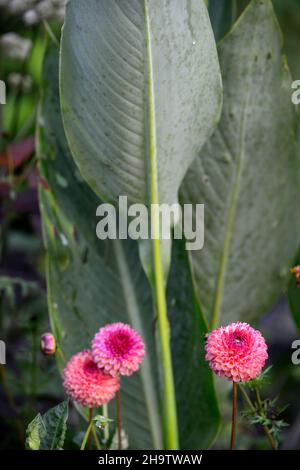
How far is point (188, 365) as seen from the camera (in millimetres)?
963

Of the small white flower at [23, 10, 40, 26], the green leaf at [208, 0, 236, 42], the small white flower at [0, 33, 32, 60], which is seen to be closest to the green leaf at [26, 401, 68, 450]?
the green leaf at [208, 0, 236, 42]

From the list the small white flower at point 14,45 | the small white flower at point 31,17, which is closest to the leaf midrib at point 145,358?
the small white flower at point 31,17

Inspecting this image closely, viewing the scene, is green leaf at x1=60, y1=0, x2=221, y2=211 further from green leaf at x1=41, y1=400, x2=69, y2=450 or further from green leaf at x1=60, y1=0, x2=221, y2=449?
green leaf at x1=41, y1=400, x2=69, y2=450

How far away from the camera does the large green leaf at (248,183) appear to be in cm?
96

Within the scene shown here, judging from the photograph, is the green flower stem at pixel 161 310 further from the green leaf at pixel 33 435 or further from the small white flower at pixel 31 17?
the small white flower at pixel 31 17

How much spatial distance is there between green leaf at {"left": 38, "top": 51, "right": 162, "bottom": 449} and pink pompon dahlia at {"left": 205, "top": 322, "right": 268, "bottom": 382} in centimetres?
32

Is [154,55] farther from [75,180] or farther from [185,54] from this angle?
[75,180]

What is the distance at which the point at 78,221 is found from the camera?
103 cm

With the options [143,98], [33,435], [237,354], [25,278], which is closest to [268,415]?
[237,354]

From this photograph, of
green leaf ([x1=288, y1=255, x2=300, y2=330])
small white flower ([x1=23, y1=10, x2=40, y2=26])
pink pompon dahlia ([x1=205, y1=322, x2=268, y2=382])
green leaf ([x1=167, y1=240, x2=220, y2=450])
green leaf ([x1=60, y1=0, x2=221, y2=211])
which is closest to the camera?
pink pompon dahlia ([x1=205, y1=322, x2=268, y2=382])

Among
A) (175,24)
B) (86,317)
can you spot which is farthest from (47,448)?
(175,24)

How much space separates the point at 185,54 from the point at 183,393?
0.45 metres

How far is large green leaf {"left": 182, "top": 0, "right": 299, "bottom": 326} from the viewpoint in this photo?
96cm

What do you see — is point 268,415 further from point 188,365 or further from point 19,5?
point 19,5
